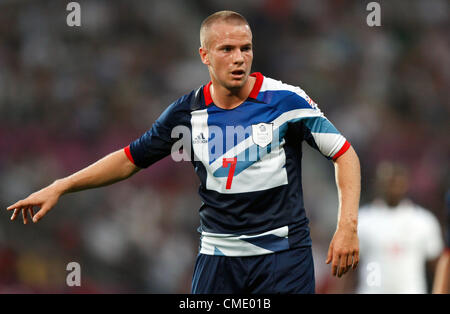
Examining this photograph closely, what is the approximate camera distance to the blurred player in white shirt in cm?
718

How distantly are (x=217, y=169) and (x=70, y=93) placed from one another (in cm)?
735

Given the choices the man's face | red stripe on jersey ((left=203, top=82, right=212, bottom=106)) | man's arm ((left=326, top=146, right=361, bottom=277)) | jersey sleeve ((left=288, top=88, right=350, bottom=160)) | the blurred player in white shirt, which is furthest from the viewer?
the blurred player in white shirt

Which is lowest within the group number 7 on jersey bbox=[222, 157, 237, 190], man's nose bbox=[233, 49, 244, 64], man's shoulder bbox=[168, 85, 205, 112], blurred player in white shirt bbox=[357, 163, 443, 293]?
blurred player in white shirt bbox=[357, 163, 443, 293]

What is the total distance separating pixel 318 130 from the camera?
4141mm

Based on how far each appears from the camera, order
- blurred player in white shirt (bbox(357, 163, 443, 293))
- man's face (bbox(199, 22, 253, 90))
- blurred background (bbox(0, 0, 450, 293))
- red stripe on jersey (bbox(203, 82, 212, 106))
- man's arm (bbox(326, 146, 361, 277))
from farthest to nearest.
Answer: blurred background (bbox(0, 0, 450, 293)) → blurred player in white shirt (bbox(357, 163, 443, 293)) → red stripe on jersey (bbox(203, 82, 212, 106)) → man's face (bbox(199, 22, 253, 90)) → man's arm (bbox(326, 146, 361, 277))

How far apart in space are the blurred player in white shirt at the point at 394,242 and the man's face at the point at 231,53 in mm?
3542

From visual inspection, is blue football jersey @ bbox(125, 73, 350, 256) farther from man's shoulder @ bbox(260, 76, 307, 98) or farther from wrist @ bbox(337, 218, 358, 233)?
wrist @ bbox(337, 218, 358, 233)

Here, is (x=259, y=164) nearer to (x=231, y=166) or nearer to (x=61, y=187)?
(x=231, y=166)

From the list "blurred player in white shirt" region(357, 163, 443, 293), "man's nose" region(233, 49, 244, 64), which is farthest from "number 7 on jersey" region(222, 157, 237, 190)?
"blurred player in white shirt" region(357, 163, 443, 293)

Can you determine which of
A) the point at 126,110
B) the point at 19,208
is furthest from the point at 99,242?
the point at 19,208

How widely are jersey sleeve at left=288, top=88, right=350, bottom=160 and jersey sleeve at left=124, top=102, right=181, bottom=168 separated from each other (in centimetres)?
77

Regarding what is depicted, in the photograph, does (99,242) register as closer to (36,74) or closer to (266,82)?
(36,74)

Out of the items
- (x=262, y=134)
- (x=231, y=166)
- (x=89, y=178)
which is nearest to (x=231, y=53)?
(x=262, y=134)

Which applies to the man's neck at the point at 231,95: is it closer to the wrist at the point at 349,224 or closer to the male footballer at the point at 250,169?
the male footballer at the point at 250,169
